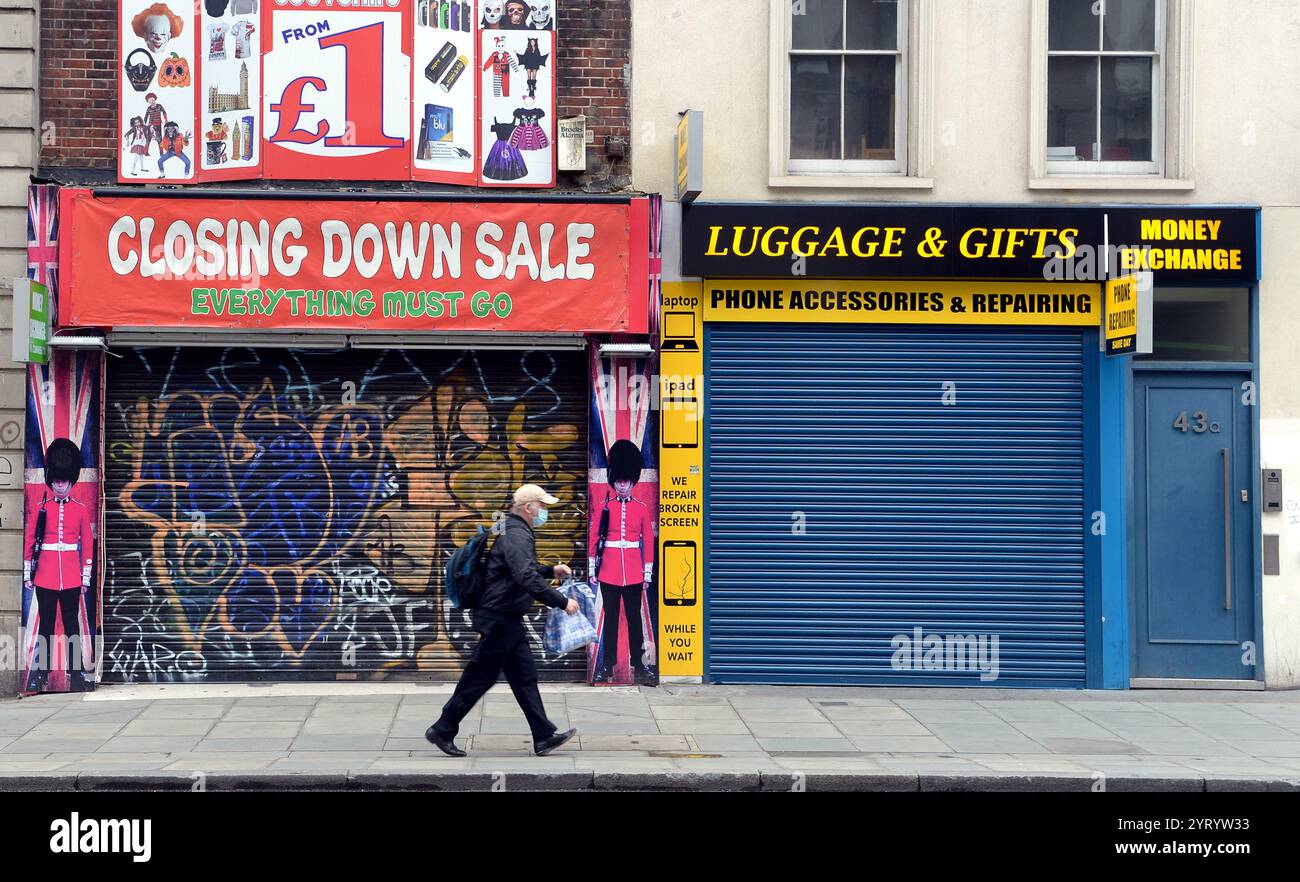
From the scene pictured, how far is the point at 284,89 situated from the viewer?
39.6ft

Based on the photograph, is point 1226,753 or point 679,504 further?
point 679,504

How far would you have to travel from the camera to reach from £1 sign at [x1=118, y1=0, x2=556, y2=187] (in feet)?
39.5

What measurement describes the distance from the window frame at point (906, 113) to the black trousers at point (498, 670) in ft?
16.8

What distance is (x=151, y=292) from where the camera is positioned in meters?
11.8

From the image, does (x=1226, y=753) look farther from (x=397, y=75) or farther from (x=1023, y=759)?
(x=397, y=75)

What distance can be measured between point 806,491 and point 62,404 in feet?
21.3

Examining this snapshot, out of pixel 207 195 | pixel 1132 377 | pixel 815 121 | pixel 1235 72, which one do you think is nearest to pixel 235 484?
pixel 207 195

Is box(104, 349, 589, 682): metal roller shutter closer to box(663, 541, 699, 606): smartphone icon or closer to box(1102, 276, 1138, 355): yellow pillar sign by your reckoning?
box(663, 541, 699, 606): smartphone icon

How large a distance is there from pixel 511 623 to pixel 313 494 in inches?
150

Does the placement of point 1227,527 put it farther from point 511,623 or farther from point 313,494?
point 313,494

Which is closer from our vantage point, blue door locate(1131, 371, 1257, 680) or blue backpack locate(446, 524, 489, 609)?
blue backpack locate(446, 524, 489, 609)

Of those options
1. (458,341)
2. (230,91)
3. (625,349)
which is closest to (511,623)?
(625,349)

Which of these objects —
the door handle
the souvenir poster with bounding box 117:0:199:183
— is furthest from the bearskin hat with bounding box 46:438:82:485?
the door handle

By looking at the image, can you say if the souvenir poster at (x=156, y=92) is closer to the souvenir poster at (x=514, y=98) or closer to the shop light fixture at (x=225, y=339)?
the shop light fixture at (x=225, y=339)
